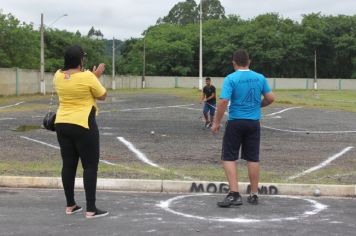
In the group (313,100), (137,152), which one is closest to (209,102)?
(137,152)

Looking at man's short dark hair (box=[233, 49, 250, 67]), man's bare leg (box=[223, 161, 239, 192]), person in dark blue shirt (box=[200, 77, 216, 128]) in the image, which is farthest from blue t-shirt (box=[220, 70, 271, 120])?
person in dark blue shirt (box=[200, 77, 216, 128])

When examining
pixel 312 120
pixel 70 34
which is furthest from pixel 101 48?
pixel 312 120

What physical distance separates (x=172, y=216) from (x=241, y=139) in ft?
4.85

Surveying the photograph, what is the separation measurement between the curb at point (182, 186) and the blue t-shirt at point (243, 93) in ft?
4.36

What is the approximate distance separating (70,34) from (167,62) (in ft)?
57.1

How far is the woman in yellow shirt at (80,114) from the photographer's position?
6590 mm

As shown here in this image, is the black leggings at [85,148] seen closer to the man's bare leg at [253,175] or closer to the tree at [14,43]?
the man's bare leg at [253,175]

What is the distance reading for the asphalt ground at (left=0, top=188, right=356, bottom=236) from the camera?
6062 mm

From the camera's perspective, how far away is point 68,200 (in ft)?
22.4

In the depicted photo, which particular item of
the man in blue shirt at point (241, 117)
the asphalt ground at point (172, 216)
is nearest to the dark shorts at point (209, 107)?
the asphalt ground at point (172, 216)

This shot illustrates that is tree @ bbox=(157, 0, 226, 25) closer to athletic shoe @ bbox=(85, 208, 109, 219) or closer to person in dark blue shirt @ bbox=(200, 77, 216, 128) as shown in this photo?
person in dark blue shirt @ bbox=(200, 77, 216, 128)

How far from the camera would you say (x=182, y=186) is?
8461 mm

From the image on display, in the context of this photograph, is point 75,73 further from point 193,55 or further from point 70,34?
point 193,55

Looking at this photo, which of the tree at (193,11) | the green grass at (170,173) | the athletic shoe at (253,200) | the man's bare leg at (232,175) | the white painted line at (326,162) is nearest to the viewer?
the man's bare leg at (232,175)
